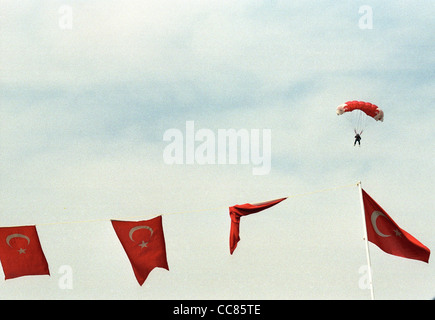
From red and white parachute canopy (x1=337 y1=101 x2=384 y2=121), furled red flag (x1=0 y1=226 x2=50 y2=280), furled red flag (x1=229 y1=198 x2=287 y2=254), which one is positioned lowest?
furled red flag (x1=0 y1=226 x2=50 y2=280)

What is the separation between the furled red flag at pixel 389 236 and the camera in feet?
95.4

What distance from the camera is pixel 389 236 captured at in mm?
29156

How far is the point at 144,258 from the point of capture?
3042 centimetres

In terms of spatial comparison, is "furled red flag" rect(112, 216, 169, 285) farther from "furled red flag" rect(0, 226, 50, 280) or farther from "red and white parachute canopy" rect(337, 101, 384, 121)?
"red and white parachute canopy" rect(337, 101, 384, 121)

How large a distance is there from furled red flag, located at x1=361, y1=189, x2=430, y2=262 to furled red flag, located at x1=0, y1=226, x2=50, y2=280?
1626 cm

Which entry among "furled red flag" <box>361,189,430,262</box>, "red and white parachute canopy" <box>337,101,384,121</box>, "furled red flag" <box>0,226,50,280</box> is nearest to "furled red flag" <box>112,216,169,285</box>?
"furled red flag" <box>0,226,50,280</box>

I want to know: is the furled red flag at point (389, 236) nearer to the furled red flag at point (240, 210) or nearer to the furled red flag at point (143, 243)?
the furled red flag at point (240, 210)

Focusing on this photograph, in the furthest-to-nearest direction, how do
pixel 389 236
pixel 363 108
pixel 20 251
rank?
pixel 363 108 → pixel 20 251 → pixel 389 236

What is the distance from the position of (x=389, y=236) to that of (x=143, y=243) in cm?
1150

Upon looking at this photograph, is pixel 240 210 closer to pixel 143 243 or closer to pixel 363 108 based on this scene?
pixel 143 243

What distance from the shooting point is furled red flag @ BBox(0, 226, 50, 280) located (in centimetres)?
3152

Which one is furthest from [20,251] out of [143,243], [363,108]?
→ [363,108]
